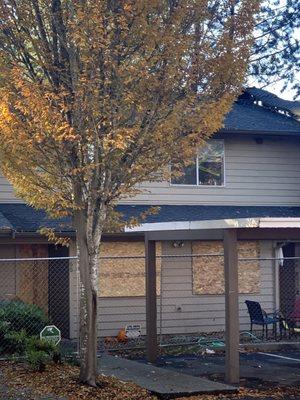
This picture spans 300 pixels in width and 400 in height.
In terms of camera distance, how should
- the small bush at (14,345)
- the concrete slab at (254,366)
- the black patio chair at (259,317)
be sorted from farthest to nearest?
the black patio chair at (259,317), the small bush at (14,345), the concrete slab at (254,366)

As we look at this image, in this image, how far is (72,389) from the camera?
9.54 m

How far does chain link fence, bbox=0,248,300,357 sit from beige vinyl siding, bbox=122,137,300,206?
1487 mm

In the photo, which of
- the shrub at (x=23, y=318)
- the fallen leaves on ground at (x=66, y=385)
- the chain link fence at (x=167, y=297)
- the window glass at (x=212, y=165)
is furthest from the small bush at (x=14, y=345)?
the window glass at (x=212, y=165)

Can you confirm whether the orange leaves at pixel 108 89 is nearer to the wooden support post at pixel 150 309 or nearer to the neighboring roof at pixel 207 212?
the wooden support post at pixel 150 309

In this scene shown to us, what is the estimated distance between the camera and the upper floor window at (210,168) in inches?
750

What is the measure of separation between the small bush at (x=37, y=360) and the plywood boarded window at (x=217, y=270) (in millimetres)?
7611

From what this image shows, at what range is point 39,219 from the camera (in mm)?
16156

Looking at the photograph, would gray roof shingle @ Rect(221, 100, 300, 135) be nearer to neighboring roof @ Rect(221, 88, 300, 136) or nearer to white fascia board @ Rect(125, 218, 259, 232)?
neighboring roof @ Rect(221, 88, 300, 136)

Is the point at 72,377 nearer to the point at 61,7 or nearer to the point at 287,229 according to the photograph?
the point at 287,229

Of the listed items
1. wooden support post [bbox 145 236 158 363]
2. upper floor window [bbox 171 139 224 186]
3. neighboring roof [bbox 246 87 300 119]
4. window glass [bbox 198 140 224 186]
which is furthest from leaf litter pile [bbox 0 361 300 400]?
neighboring roof [bbox 246 87 300 119]

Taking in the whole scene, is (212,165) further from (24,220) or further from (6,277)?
(6,277)

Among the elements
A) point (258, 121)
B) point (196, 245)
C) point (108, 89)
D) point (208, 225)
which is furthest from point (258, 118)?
point (108, 89)

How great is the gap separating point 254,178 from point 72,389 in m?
11.1

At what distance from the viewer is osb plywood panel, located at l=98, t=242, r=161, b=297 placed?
17.1 meters
